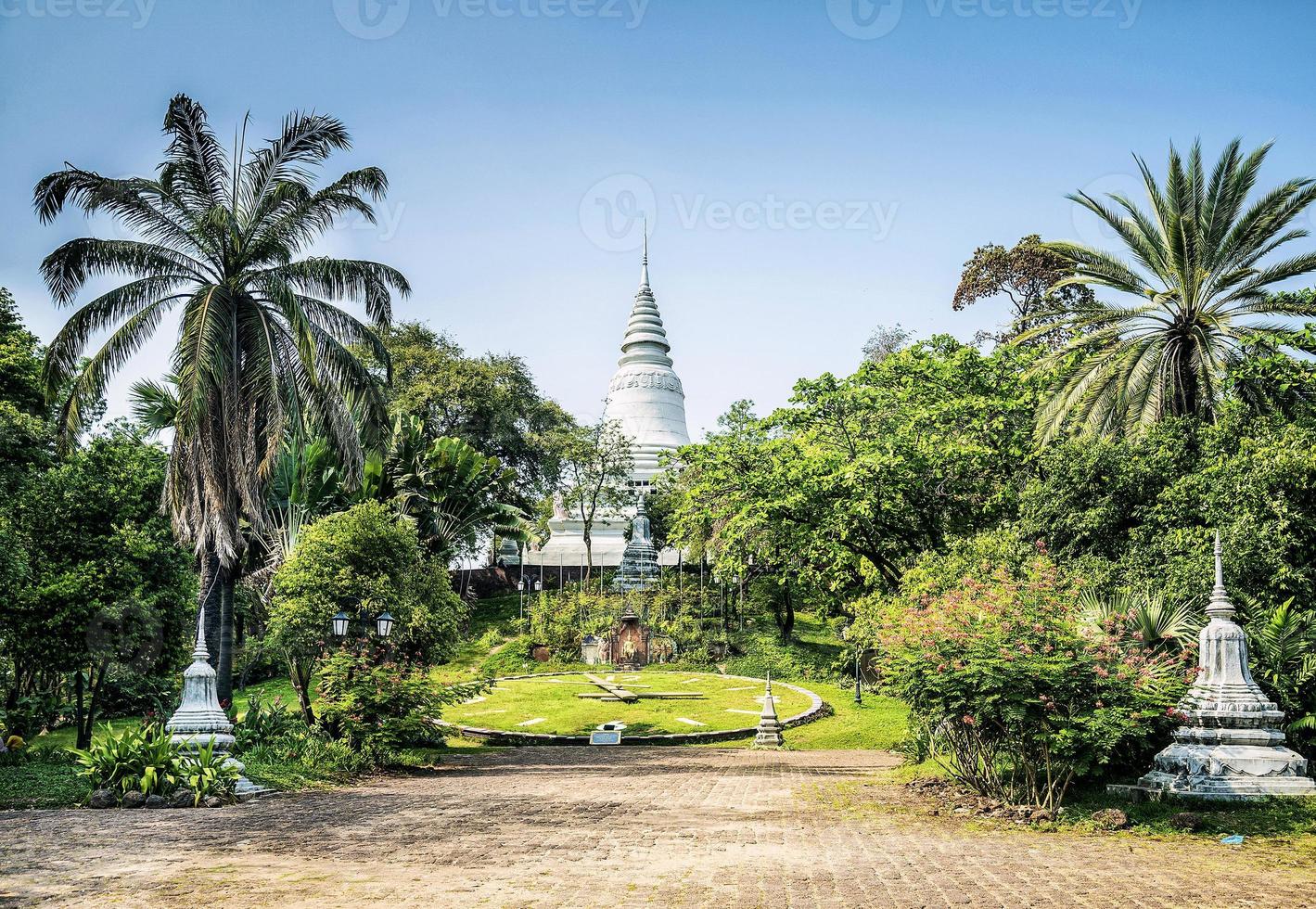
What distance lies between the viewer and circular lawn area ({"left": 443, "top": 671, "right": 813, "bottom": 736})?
22.8 metres

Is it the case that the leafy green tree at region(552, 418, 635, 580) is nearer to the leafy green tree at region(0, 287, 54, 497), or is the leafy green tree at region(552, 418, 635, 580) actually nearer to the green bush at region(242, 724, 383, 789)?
the leafy green tree at region(0, 287, 54, 497)

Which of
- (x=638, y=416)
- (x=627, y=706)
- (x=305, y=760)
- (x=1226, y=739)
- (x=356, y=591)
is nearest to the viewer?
(x=1226, y=739)

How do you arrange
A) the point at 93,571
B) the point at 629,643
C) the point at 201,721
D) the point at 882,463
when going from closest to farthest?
the point at 201,721
the point at 93,571
the point at 882,463
the point at 629,643

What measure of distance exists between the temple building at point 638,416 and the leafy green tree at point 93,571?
93.6ft

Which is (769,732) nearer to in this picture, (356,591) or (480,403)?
(356,591)

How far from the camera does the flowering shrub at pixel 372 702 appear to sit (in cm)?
1545

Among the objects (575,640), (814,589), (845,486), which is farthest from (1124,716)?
(575,640)

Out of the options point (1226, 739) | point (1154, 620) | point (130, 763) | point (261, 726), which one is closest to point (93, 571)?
point (261, 726)

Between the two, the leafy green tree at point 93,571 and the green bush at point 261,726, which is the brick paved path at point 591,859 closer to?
the green bush at point 261,726

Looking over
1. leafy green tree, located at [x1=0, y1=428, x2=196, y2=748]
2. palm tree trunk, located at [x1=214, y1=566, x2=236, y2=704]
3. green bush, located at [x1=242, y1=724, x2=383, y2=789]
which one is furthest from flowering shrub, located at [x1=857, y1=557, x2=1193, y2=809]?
leafy green tree, located at [x1=0, y1=428, x2=196, y2=748]

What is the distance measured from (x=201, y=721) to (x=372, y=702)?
3750 millimetres

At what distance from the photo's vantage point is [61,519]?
651 inches

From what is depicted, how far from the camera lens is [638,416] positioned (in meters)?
52.2

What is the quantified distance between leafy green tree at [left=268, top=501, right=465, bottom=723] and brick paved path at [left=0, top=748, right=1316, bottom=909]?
6286mm
